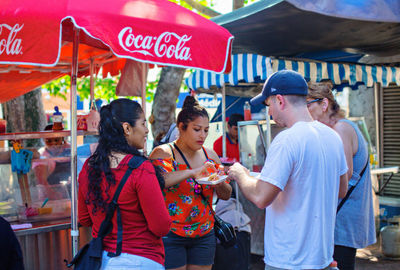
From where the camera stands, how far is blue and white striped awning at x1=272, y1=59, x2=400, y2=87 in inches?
242

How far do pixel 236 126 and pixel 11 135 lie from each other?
12.1ft

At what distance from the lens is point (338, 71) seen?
21.4ft

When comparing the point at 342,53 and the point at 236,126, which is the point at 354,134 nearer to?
the point at 236,126

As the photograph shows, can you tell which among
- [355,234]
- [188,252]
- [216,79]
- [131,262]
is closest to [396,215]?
[216,79]

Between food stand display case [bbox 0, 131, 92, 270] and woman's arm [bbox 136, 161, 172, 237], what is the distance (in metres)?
1.99

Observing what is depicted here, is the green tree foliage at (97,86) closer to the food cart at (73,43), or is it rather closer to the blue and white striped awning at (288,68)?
the blue and white striped awning at (288,68)

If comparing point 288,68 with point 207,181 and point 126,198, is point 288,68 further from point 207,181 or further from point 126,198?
point 126,198

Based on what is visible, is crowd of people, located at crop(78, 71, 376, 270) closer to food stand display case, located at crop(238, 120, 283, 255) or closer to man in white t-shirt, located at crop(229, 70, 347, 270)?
man in white t-shirt, located at crop(229, 70, 347, 270)

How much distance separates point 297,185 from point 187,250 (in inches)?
57.7

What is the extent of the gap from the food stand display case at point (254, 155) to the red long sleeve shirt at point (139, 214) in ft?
13.0

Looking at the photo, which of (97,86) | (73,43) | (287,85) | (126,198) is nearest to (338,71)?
(73,43)

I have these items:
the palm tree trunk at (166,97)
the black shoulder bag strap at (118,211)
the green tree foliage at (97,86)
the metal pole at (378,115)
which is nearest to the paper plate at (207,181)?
the black shoulder bag strap at (118,211)

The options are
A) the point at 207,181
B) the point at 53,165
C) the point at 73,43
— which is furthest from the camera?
the point at 53,165

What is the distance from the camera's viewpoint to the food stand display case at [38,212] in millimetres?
4031
